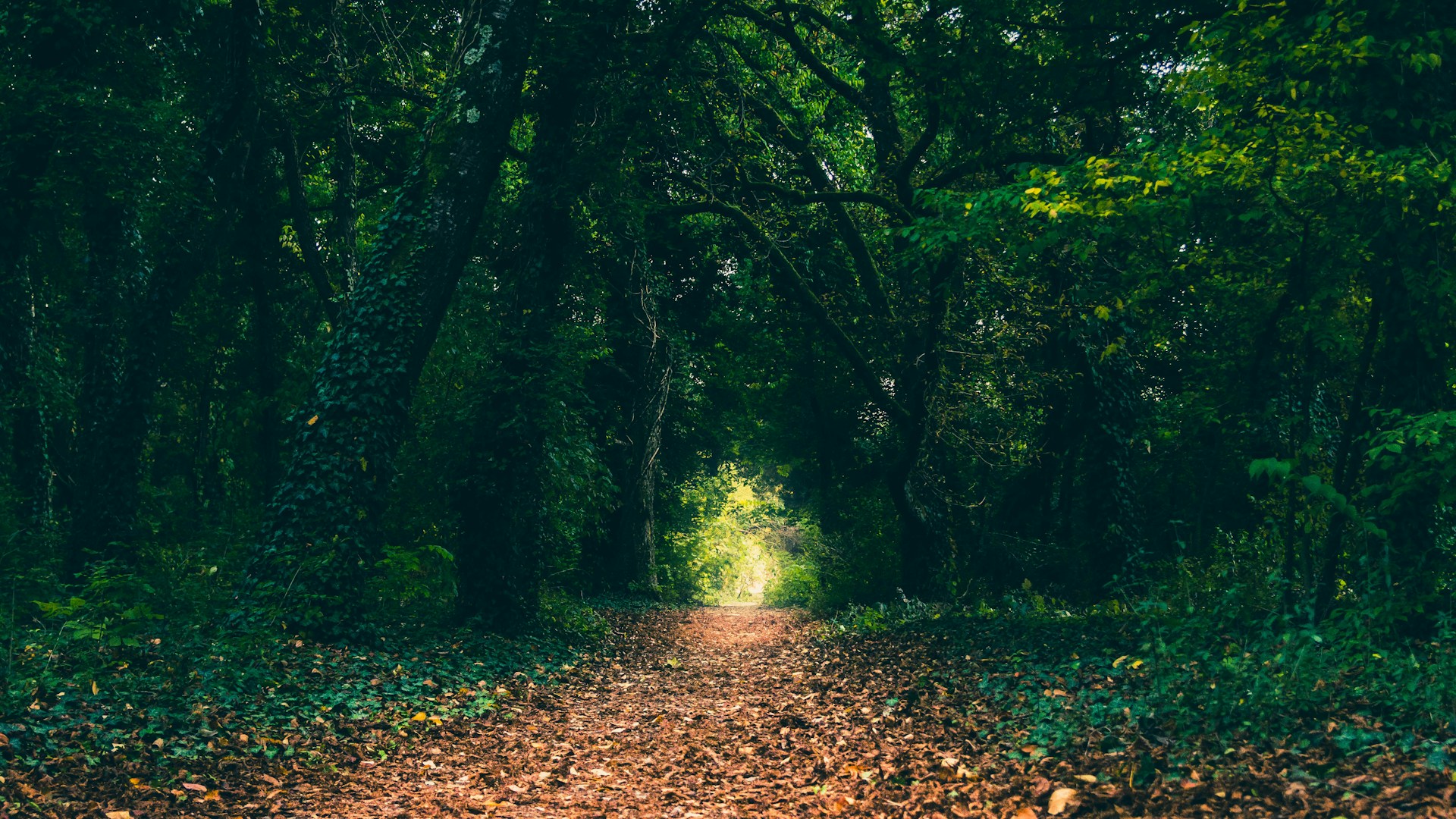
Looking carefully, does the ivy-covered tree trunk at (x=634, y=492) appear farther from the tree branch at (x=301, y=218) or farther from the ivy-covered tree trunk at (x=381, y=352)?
the ivy-covered tree trunk at (x=381, y=352)

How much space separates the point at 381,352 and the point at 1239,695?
26.5 ft

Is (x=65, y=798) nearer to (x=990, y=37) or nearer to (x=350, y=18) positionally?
(x=990, y=37)

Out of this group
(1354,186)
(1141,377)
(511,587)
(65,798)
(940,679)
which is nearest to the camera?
(65,798)

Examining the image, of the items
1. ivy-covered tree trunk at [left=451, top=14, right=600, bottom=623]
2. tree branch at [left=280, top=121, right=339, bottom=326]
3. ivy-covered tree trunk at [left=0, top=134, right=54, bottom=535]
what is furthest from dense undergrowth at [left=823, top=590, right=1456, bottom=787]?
ivy-covered tree trunk at [left=0, top=134, right=54, bottom=535]

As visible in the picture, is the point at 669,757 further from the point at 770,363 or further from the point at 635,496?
the point at 635,496

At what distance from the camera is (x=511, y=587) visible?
35.8 feet

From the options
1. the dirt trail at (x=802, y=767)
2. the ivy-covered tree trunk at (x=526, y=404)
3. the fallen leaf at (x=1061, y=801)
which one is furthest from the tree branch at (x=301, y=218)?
the fallen leaf at (x=1061, y=801)

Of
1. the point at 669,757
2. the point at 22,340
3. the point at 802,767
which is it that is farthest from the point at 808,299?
the point at 22,340

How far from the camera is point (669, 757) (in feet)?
22.1

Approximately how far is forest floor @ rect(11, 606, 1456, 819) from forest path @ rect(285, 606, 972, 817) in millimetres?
20

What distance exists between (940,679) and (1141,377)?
11.1m

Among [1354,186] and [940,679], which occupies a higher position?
[1354,186]

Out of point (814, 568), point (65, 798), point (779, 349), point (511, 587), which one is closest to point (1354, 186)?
point (65, 798)

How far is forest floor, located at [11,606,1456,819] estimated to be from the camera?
4082mm
